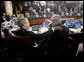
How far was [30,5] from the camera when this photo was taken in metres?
8.10

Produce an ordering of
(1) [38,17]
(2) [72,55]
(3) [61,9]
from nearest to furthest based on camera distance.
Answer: (2) [72,55] < (1) [38,17] < (3) [61,9]

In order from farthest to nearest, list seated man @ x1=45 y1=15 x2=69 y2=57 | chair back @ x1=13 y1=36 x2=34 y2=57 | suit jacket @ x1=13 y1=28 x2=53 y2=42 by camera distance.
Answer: suit jacket @ x1=13 y1=28 x2=53 y2=42
seated man @ x1=45 y1=15 x2=69 y2=57
chair back @ x1=13 y1=36 x2=34 y2=57

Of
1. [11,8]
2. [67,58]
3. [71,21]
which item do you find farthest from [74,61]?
[11,8]

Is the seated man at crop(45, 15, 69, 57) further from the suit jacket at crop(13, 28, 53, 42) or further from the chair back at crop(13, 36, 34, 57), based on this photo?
the suit jacket at crop(13, 28, 53, 42)

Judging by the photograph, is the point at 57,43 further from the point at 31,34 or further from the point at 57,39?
the point at 31,34

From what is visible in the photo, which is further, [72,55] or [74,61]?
[72,55]

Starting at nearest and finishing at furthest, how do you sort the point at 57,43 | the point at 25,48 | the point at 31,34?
the point at 25,48, the point at 57,43, the point at 31,34

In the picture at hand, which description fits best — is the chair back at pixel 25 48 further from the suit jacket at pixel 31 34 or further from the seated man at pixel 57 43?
the suit jacket at pixel 31 34

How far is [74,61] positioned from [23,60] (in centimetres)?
69

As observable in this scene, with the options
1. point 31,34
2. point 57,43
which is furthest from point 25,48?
point 31,34

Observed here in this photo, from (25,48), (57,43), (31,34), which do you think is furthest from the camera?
(31,34)

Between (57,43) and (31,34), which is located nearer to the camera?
(57,43)

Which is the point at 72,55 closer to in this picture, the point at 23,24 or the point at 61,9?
the point at 23,24

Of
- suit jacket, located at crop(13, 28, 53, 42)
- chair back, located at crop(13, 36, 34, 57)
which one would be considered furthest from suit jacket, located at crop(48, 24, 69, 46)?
suit jacket, located at crop(13, 28, 53, 42)
